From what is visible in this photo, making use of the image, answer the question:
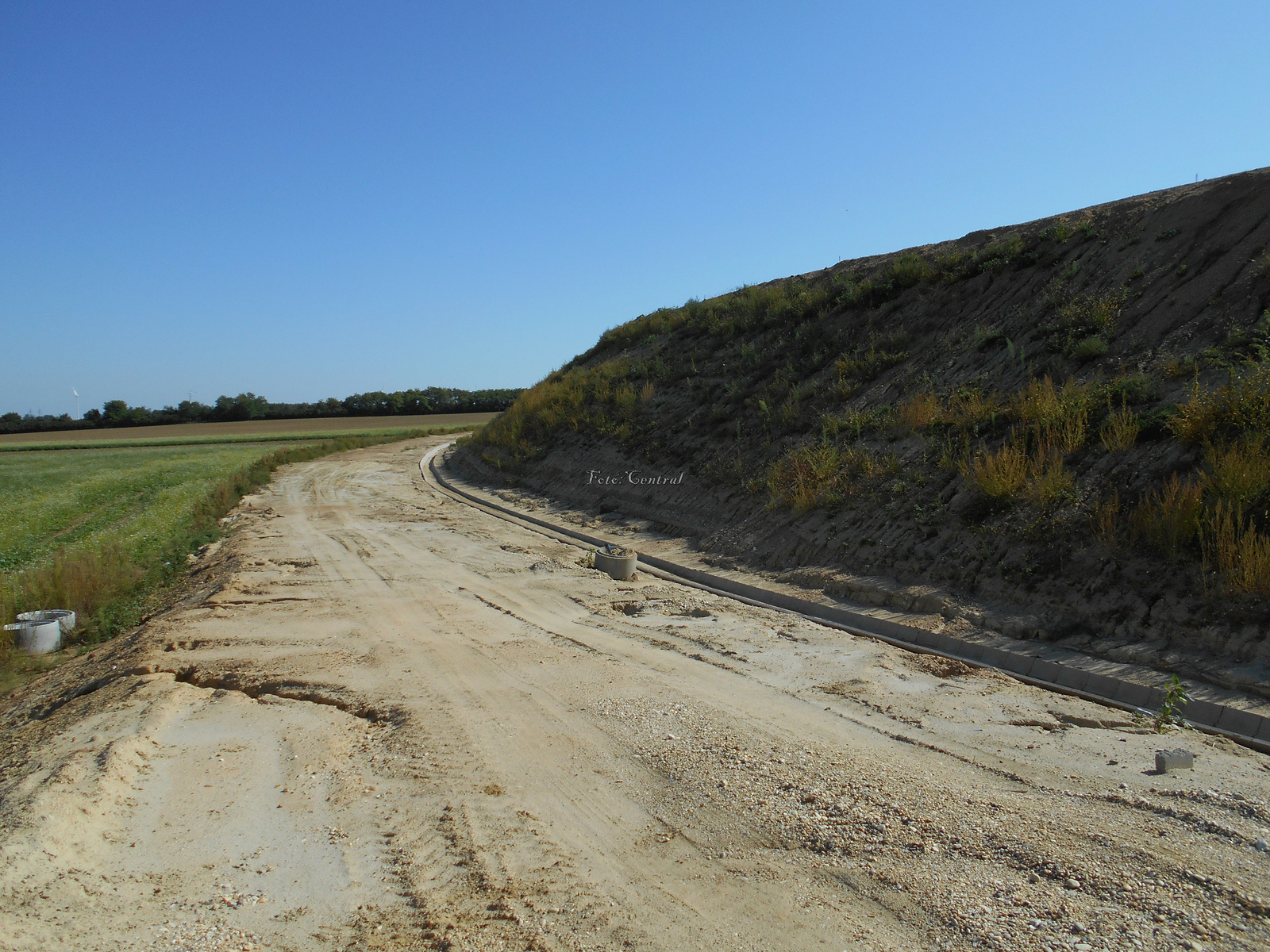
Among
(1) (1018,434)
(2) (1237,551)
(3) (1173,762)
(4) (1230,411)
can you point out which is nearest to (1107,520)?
(2) (1237,551)

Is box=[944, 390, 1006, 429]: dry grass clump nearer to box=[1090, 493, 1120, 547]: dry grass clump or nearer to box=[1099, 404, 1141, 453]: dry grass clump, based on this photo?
box=[1099, 404, 1141, 453]: dry grass clump

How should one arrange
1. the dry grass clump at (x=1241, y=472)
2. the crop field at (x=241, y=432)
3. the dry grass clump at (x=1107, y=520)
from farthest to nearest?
the crop field at (x=241, y=432) → the dry grass clump at (x=1107, y=520) → the dry grass clump at (x=1241, y=472)

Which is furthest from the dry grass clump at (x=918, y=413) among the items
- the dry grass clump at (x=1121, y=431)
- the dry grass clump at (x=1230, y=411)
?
the dry grass clump at (x=1230, y=411)

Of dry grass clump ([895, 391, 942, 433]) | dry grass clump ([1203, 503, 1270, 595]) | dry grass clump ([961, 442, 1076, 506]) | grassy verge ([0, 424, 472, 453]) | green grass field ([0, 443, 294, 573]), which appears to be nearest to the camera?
dry grass clump ([1203, 503, 1270, 595])

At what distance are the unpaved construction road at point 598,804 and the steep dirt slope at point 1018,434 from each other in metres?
1.94

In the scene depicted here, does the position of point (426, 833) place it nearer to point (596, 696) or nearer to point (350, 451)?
point (596, 696)

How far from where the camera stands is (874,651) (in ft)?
26.5

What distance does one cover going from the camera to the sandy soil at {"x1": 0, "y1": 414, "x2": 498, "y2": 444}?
2554 inches

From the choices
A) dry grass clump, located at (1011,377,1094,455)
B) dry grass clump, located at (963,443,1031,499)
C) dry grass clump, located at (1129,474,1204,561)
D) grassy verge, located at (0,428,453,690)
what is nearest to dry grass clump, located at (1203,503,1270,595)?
dry grass clump, located at (1129,474,1204,561)

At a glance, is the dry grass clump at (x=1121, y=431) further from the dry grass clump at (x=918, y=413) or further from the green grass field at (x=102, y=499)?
the green grass field at (x=102, y=499)

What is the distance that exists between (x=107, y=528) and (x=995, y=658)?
20.8 metres

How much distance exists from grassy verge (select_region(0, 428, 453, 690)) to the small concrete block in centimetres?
1063

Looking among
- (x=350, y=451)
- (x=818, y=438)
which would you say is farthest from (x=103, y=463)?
(x=818, y=438)

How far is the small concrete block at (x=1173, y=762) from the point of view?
4.96 m
